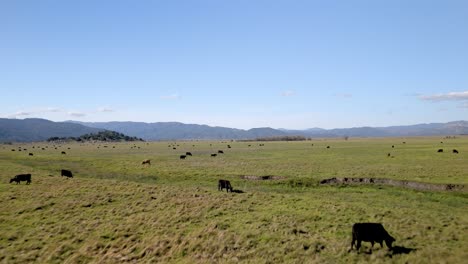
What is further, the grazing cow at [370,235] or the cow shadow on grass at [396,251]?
the grazing cow at [370,235]

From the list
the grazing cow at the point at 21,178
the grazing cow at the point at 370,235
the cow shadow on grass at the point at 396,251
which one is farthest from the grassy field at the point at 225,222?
the grazing cow at the point at 21,178

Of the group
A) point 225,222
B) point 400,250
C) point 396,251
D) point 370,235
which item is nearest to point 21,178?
point 225,222

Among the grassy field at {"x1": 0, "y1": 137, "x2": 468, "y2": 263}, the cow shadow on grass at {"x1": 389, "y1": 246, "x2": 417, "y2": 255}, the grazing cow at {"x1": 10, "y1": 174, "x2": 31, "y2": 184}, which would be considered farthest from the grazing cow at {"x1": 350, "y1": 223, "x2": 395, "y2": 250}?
the grazing cow at {"x1": 10, "y1": 174, "x2": 31, "y2": 184}

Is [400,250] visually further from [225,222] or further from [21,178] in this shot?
[21,178]

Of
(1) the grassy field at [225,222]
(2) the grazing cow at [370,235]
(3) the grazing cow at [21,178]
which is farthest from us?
(3) the grazing cow at [21,178]

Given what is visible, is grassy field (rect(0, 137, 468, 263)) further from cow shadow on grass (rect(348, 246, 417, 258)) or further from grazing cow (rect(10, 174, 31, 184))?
grazing cow (rect(10, 174, 31, 184))

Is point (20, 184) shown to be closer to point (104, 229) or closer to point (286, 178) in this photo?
point (104, 229)

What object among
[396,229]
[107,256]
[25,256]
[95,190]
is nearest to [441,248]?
[396,229]

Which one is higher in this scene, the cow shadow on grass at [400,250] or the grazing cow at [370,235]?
the grazing cow at [370,235]

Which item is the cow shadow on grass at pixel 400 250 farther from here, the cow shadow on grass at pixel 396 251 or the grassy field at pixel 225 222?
the grassy field at pixel 225 222

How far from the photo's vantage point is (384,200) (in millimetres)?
28328

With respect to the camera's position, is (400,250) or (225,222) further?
(225,222)

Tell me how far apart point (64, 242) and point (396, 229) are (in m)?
18.7

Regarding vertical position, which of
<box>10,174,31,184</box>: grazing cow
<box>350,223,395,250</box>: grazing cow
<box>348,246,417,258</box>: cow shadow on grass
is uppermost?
<box>10,174,31,184</box>: grazing cow
